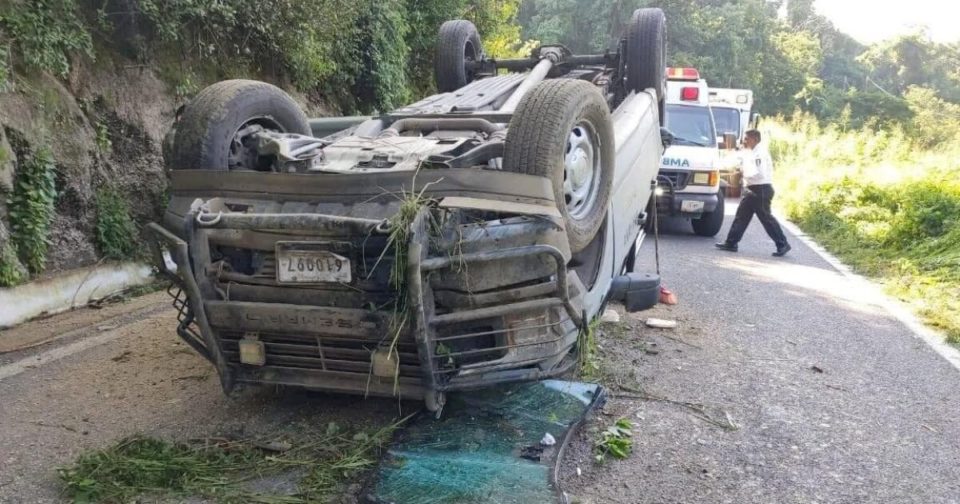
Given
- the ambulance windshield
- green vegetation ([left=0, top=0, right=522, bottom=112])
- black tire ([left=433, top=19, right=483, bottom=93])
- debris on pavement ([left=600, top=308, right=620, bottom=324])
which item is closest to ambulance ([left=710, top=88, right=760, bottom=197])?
the ambulance windshield

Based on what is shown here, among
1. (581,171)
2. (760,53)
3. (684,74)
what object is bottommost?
(581,171)

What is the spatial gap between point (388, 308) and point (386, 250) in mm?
315

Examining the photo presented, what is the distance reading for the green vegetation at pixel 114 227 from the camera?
6.73m

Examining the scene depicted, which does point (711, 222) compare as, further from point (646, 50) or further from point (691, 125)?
point (646, 50)

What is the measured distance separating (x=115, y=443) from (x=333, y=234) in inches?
63.7

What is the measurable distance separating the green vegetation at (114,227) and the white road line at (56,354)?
131 cm

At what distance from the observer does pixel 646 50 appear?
6.49 m

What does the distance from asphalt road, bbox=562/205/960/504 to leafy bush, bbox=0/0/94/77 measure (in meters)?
5.18

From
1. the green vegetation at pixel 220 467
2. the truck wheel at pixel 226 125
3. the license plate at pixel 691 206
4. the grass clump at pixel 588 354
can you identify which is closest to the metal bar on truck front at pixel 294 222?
the truck wheel at pixel 226 125

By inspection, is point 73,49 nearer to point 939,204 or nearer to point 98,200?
point 98,200

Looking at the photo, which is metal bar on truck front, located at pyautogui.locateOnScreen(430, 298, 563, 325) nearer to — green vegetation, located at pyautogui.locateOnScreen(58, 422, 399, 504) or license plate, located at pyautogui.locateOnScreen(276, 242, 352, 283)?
license plate, located at pyautogui.locateOnScreen(276, 242, 352, 283)

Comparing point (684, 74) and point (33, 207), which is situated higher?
point (684, 74)

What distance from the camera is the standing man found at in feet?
33.2

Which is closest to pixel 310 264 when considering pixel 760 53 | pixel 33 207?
pixel 33 207
